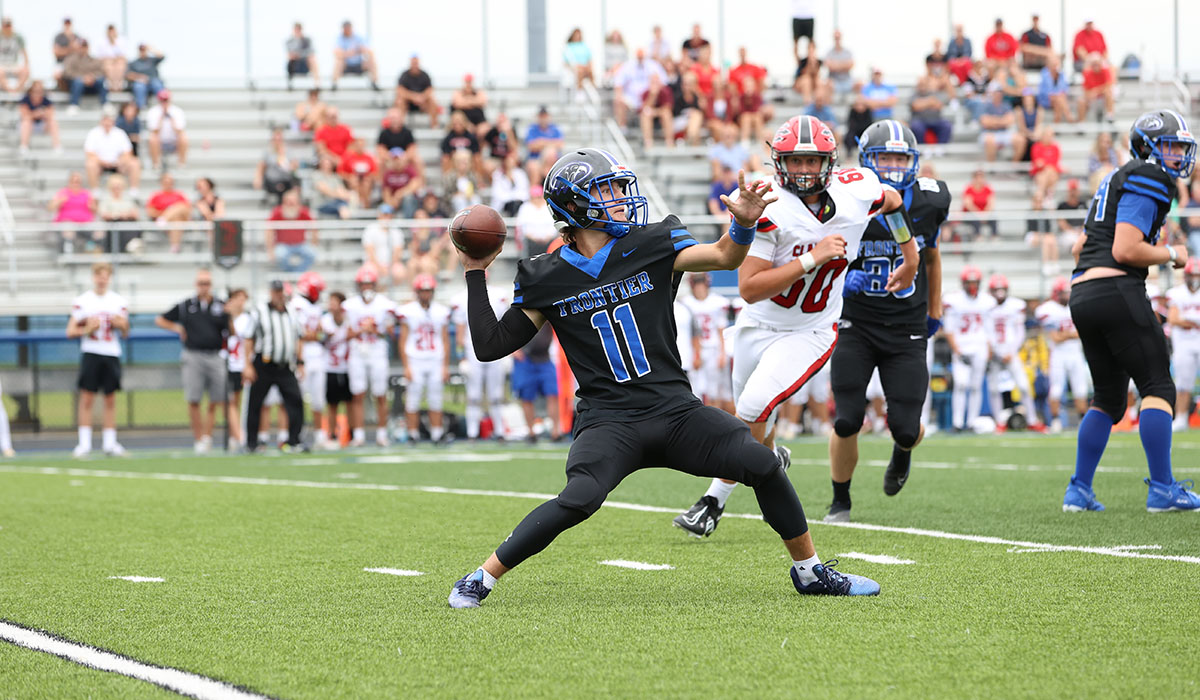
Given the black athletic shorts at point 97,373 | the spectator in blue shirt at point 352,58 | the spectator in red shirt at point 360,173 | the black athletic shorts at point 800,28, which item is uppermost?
the black athletic shorts at point 800,28

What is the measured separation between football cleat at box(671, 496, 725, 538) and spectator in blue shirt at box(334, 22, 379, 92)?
57.0 feet

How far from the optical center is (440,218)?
61.7ft

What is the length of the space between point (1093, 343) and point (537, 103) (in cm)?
1684

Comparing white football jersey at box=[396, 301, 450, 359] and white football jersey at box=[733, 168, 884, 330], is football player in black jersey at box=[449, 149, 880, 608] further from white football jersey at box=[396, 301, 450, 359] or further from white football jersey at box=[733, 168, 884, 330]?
white football jersey at box=[396, 301, 450, 359]

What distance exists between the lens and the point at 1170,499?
716cm

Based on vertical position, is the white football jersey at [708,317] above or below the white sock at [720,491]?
above

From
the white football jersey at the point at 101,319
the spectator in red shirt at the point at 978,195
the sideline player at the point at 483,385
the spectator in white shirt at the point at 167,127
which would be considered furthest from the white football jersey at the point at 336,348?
the spectator in red shirt at the point at 978,195

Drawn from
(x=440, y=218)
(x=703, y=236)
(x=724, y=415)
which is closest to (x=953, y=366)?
(x=703, y=236)

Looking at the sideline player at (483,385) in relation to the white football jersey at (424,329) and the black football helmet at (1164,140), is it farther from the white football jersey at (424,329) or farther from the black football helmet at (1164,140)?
the black football helmet at (1164,140)

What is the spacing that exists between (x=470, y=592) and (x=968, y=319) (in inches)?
514

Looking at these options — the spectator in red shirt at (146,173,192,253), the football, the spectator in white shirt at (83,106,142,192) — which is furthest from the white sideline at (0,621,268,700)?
the spectator in white shirt at (83,106,142,192)

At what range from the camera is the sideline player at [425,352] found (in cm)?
1605

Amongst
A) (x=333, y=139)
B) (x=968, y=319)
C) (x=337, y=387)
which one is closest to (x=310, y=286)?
(x=337, y=387)

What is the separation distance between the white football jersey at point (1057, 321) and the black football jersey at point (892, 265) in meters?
10.2
